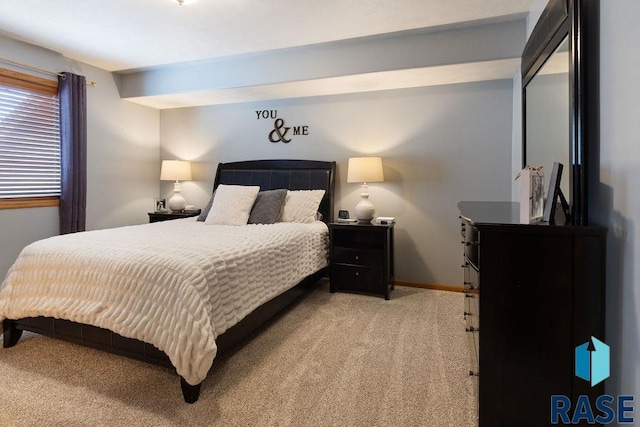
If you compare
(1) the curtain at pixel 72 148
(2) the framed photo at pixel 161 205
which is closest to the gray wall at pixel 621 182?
(1) the curtain at pixel 72 148

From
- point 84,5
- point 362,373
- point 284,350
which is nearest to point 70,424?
point 284,350

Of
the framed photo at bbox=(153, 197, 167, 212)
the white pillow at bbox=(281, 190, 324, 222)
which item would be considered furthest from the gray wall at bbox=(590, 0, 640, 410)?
the framed photo at bbox=(153, 197, 167, 212)

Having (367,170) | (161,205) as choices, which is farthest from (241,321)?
(161,205)

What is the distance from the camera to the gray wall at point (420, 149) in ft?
11.0

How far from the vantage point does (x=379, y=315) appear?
2820 mm

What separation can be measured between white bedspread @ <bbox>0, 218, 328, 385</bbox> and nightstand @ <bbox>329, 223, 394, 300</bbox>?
95 centimetres

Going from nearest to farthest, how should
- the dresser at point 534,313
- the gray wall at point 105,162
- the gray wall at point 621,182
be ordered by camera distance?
the gray wall at point 621,182 → the dresser at point 534,313 → the gray wall at point 105,162

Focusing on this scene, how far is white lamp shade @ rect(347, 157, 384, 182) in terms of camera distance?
338cm

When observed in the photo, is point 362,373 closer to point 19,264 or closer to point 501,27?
point 19,264

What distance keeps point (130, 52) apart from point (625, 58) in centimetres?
388

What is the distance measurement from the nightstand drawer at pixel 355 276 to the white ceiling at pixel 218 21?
186cm

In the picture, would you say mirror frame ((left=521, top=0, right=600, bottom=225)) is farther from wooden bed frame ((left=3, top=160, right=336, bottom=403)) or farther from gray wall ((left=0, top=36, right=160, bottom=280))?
gray wall ((left=0, top=36, right=160, bottom=280))

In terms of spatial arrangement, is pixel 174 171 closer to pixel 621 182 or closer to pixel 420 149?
pixel 420 149

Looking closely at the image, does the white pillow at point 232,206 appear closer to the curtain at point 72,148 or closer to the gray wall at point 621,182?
the curtain at point 72,148
